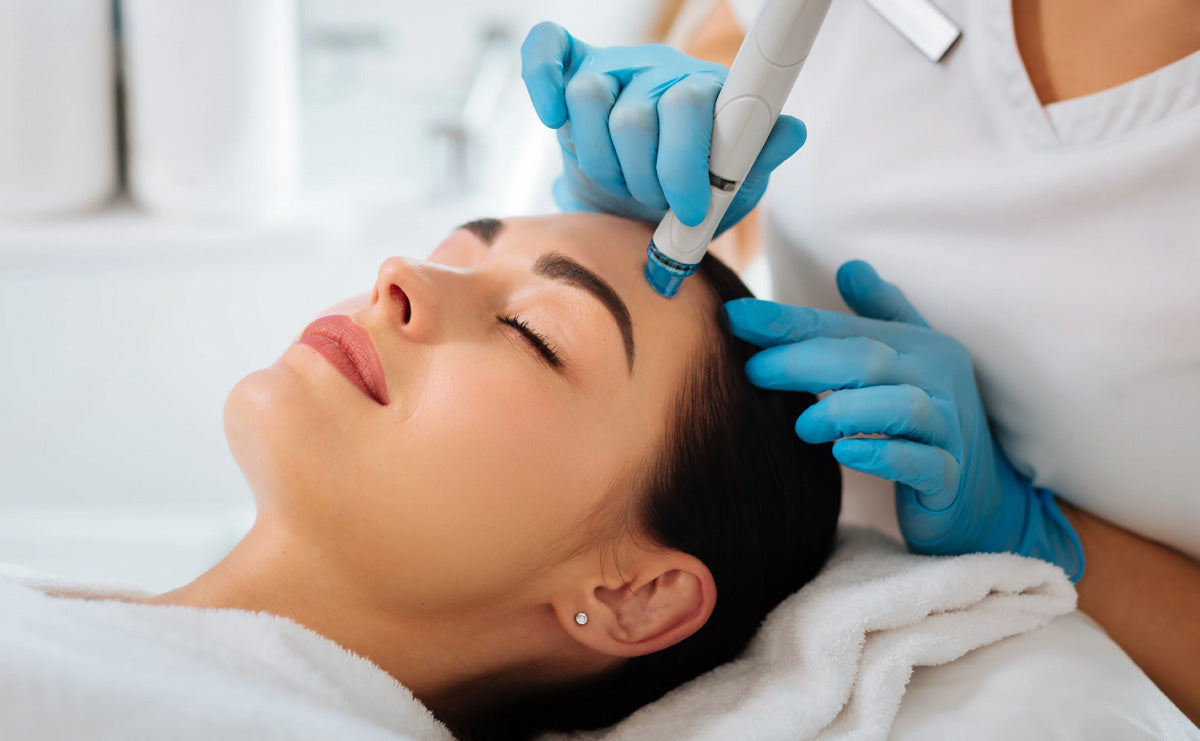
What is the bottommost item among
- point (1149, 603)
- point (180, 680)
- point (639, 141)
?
point (1149, 603)

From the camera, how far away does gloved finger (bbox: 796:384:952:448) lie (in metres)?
0.82

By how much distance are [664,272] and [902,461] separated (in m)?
0.31

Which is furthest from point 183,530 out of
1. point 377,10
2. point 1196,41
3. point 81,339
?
point 1196,41

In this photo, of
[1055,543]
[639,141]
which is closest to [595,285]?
[639,141]

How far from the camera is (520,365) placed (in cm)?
79

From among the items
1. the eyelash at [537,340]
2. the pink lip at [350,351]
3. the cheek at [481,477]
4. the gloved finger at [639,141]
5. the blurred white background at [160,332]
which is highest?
the gloved finger at [639,141]

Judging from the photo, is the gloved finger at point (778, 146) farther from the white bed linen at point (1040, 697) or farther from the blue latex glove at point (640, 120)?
the white bed linen at point (1040, 697)

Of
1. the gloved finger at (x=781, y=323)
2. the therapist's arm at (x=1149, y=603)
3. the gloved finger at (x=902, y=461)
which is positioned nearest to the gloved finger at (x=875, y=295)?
the gloved finger at (x=781, y=323)

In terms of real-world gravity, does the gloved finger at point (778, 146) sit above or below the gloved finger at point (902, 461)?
above

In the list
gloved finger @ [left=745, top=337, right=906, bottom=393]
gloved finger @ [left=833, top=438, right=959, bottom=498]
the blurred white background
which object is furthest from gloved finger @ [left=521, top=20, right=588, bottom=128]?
the blurred white background

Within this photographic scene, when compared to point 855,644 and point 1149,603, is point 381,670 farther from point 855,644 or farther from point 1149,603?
point 1149,603

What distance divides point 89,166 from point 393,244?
71cm

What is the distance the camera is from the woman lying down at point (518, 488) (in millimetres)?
765

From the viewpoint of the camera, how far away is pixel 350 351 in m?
0.82
